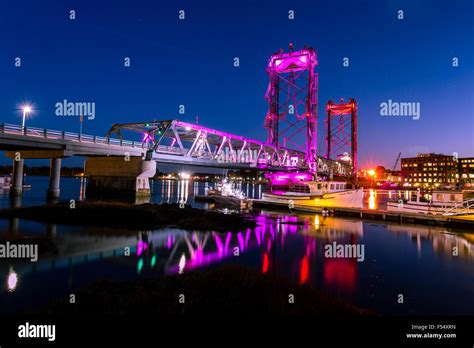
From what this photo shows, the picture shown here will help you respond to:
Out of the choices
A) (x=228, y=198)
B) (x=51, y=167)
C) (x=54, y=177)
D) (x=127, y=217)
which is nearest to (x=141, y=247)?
(x=127, y=217)

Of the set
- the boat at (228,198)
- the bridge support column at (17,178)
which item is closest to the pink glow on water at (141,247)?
the boat at (228,198)

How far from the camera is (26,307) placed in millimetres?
10812

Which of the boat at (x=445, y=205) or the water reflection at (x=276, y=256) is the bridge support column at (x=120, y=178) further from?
the boat at (x=445, y=205)

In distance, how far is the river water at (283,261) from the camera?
42.1 ft

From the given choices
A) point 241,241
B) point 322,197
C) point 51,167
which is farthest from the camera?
point 51,167

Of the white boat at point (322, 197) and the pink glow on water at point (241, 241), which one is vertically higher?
the white boat at point (322, 197)

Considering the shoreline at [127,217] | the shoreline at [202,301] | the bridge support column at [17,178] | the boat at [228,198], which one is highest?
the bridge support column at [17,178]

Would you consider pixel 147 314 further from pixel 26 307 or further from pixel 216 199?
pixel 216 199

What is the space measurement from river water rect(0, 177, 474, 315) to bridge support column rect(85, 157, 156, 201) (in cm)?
2091

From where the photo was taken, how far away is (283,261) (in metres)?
19.0

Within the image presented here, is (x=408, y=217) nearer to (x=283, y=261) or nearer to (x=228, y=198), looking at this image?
(x=283, y=261)

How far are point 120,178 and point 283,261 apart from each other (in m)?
39.8

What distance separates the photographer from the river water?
1283cm

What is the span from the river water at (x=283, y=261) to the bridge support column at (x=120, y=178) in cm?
2091
